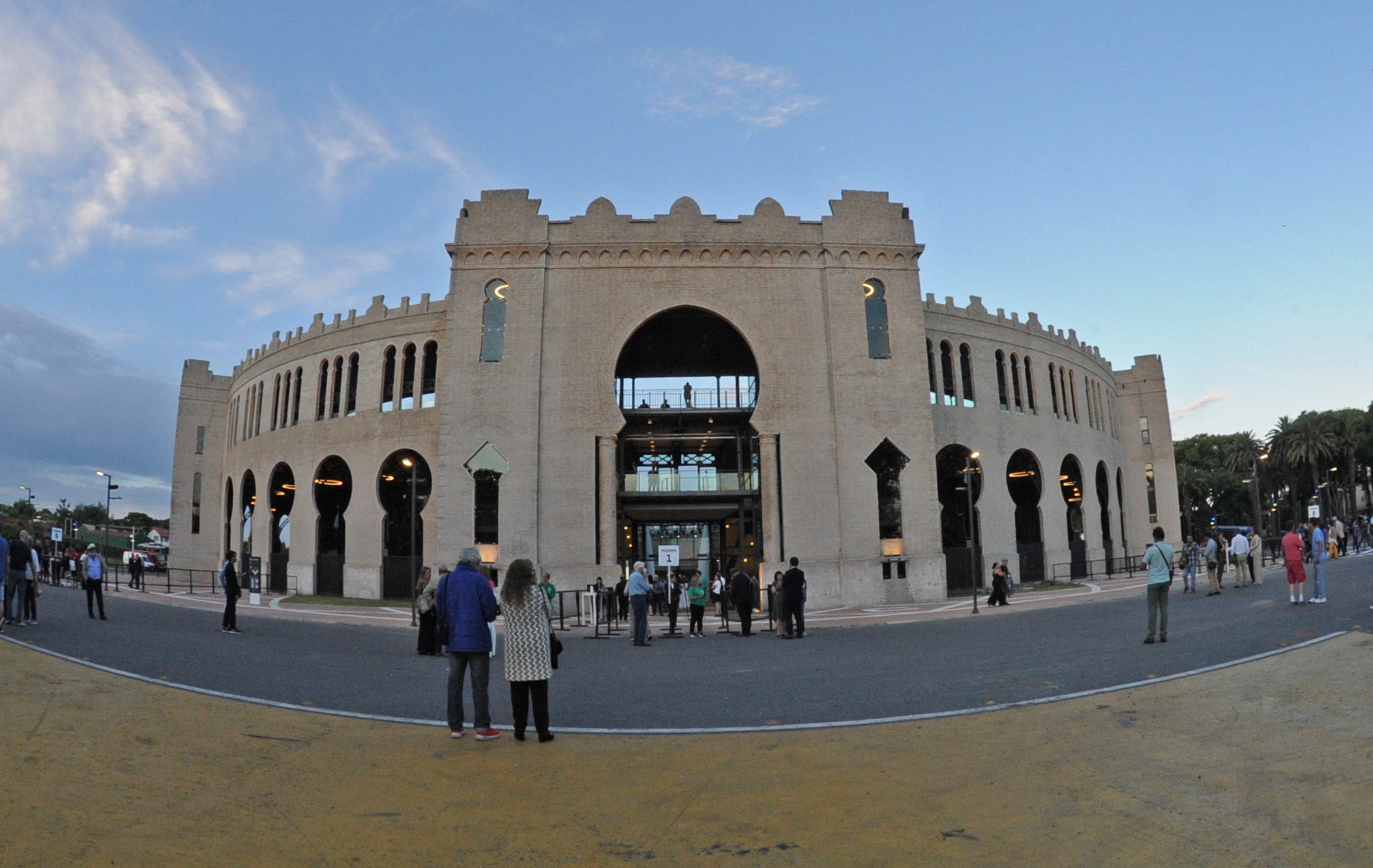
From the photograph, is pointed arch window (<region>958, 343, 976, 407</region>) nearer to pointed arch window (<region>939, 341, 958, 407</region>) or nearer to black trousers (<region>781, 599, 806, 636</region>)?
pointed arch window (<region>939, 341, 958, 407</region>)

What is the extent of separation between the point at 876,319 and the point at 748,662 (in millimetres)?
24197

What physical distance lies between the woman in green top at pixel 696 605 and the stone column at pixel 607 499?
12.2 m

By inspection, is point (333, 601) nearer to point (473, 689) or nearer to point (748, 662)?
point (748, 662)

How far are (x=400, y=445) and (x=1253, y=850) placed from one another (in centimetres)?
4003

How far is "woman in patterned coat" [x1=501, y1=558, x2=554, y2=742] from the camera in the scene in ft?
26.0

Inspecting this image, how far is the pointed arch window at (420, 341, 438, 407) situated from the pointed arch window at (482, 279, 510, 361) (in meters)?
6.64

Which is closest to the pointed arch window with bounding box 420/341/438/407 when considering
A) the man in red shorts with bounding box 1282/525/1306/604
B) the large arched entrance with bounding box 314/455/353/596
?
the large arched entrance with bounding box 314/455/353/596

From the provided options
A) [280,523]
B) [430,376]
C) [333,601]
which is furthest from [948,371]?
[280,523]

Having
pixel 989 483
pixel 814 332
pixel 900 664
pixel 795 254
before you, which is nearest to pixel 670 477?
pixel 814 332

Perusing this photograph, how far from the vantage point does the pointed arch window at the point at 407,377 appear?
41.8 meters

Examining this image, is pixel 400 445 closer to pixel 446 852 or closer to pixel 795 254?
pixel 795 254

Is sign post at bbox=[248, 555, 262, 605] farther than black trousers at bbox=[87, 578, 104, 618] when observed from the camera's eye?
Yes

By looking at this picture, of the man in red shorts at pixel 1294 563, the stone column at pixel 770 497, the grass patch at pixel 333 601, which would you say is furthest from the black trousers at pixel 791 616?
the grass patch at pixel 333 601

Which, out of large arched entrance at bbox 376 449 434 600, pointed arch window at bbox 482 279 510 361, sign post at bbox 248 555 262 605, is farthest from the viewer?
large arched entrance at bbox 376 449 434 600
